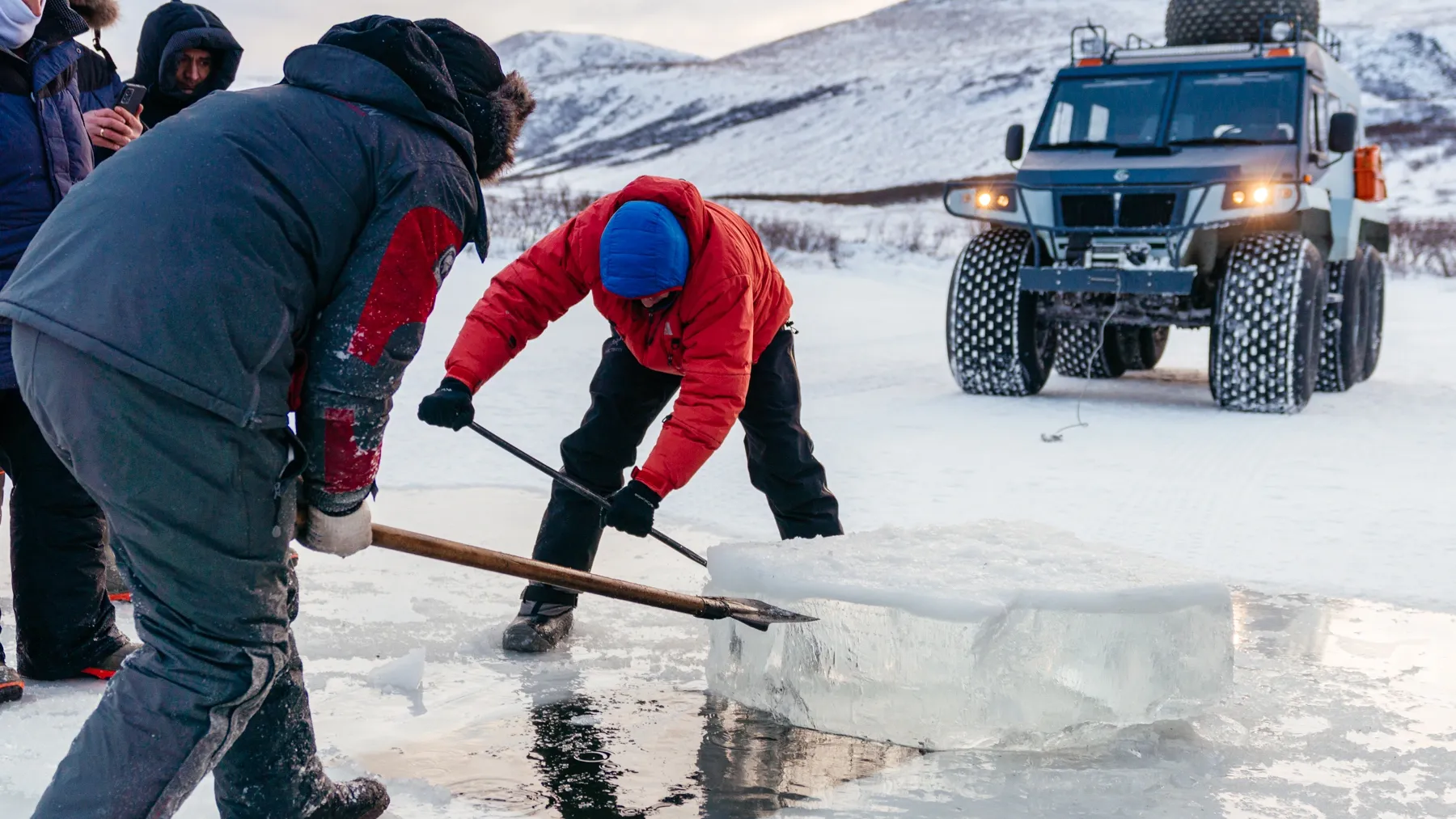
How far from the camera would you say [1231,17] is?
8977mm

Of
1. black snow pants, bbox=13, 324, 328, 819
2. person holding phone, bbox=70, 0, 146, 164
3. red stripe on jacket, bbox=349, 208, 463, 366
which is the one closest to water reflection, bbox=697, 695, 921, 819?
black snow pants, bbox=13, 324, 328, 819

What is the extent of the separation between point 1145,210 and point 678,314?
4890 millimetres

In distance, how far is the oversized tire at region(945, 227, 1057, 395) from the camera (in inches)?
308

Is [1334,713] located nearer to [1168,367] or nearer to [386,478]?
[386,478]

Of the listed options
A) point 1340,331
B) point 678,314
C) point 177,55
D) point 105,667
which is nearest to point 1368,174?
point 1340,331

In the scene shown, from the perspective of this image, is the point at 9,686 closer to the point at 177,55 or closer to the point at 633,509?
the point at 633,509

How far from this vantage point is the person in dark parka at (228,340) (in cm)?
188

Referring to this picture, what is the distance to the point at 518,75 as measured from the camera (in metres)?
2.33

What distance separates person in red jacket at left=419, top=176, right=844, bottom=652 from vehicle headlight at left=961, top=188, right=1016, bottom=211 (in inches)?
168

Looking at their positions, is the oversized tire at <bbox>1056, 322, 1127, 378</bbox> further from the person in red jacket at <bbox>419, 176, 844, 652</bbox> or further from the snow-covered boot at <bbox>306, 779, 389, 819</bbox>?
the snow-covered boot at <bbox>306, 779, 389, 819</bbox>

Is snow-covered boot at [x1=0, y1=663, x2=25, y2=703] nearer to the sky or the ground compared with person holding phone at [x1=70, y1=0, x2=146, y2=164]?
nearer to the ground

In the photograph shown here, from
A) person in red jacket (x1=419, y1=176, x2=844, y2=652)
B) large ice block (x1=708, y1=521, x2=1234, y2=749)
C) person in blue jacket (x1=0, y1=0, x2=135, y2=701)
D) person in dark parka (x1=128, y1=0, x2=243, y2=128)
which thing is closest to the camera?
large ice block (x1=708, y1=521, x2=1234, y2=749)

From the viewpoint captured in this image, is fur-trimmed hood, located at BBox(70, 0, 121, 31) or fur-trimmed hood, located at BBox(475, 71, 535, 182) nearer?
fur-trimmed hood, located at BBox(475, 71, 535, 182)

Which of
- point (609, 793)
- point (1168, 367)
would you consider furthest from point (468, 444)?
point (1168, 367)
